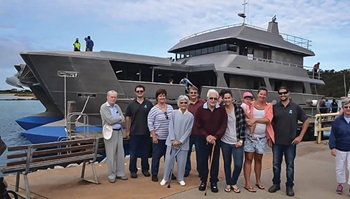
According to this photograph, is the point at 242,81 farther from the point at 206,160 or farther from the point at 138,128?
the point at 206,160

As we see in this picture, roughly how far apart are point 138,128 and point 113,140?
0.52 meters

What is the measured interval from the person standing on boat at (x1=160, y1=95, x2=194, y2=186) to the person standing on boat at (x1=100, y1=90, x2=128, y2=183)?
35.9 inches

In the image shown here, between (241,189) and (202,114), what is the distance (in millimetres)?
1497

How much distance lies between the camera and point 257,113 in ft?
17.8

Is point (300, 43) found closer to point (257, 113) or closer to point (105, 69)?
point (105, 69)

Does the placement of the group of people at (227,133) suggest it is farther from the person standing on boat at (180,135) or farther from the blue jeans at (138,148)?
the blue jeans at (138,148)

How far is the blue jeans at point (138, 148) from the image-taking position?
628 cm

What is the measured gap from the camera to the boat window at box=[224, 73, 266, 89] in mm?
18250

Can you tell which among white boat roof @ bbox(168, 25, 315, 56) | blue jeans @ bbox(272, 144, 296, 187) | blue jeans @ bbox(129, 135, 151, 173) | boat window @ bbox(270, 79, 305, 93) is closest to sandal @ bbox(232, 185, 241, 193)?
blue jeans @ bbox(272, 144, 296, 187)

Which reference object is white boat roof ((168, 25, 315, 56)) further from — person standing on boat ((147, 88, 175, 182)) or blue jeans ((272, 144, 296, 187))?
blue jeans ((272, 144, 296, 187))

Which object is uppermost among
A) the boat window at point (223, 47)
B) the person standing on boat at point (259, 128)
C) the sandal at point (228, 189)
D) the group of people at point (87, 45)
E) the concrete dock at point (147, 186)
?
the boat window at point (223, 47)

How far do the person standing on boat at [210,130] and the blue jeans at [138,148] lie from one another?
4.14ft

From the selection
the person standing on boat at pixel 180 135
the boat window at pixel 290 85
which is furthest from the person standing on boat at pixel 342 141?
the boat window at pixel 290 85

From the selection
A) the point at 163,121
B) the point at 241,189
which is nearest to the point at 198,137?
the point at 163,121
